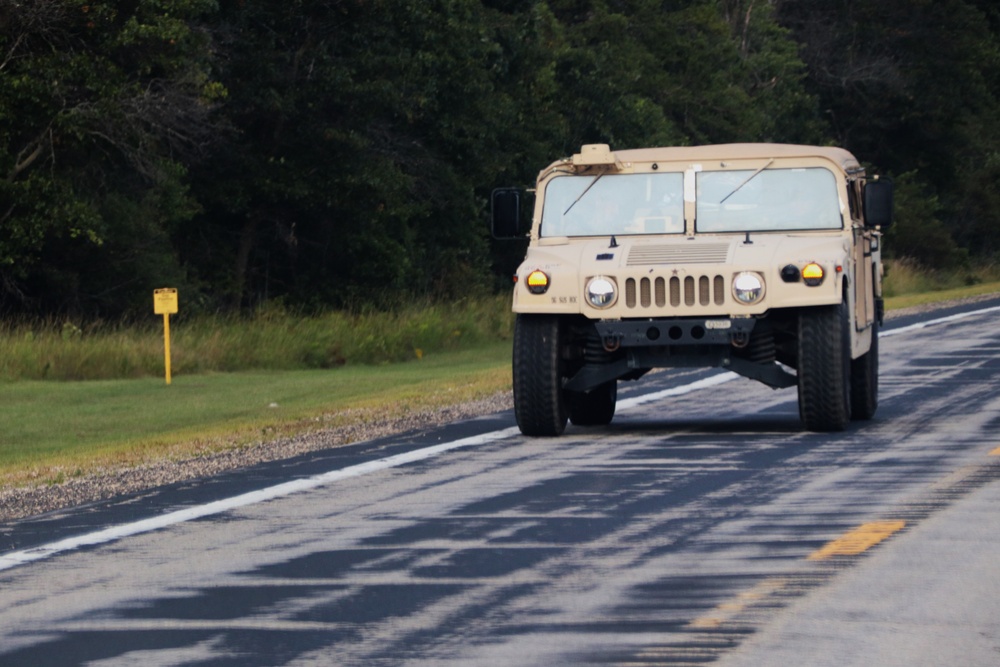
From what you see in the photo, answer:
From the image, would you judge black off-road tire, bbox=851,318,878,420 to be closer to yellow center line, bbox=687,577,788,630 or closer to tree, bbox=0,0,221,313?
yellow center line, bbox=687,577,788,630

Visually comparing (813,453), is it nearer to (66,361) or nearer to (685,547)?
(685,547)

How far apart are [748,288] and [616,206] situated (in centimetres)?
175

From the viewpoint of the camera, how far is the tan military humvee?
548 inches

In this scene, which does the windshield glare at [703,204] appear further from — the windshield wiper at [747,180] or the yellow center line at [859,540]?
the yellow center line at [859,540]

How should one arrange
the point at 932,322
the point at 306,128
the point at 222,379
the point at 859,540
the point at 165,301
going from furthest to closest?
the point at 306,128 → the point at 932,322 → the point at 222,379 → the point at 165,301 → the point at 859,540

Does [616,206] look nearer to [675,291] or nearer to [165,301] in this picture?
[675,291]

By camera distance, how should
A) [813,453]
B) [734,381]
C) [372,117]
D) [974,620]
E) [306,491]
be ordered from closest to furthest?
[974,620] < [306,491] < [813,453] < [734,381] < [372,117]

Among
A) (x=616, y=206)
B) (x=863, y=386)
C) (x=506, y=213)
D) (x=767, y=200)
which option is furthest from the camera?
(x=863, y=386)

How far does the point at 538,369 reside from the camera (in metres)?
14.2

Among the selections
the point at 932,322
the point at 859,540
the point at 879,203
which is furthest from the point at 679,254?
the point at 932,322

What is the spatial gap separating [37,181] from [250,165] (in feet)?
24.5

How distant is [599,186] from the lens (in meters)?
15.3

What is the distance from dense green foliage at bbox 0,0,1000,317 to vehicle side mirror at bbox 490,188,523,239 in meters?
12.8

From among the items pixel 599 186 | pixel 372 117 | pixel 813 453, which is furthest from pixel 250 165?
pixel 813 453
